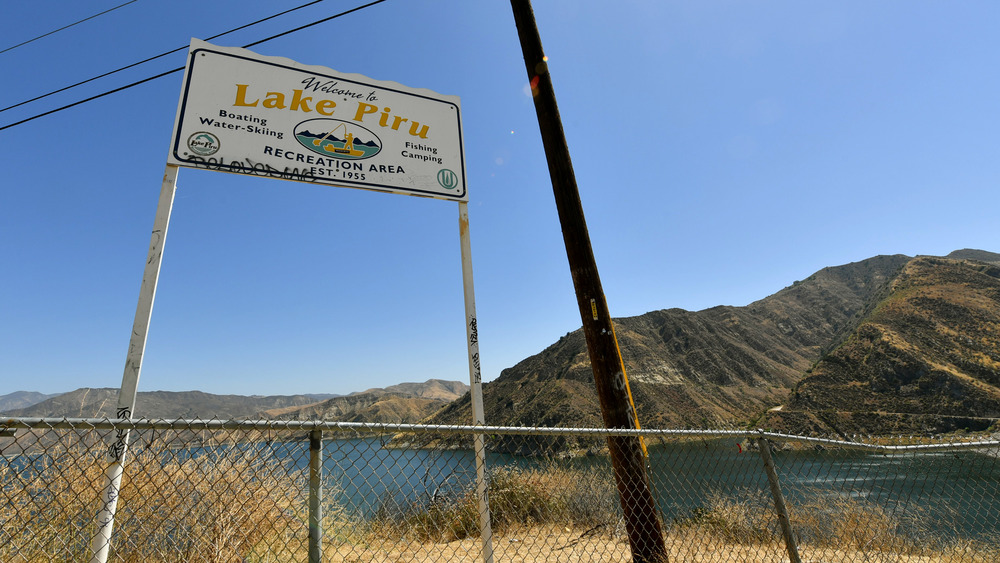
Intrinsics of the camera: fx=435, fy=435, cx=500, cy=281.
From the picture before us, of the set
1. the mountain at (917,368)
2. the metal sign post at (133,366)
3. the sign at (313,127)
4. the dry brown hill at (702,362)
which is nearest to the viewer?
the metal sign post at (133,366)

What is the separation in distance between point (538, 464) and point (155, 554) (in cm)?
629

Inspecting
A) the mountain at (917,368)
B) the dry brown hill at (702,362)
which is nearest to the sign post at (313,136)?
the dry brown hill at (702,362)

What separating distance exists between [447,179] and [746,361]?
120656 millimetres

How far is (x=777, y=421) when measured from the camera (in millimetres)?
61469

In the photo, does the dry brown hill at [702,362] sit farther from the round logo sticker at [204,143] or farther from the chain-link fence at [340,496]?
the round logo sticker at [204,143]

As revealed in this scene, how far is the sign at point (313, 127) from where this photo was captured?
3.53 m

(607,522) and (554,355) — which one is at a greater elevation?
(554,355)

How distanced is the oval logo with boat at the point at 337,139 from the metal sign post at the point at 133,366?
3.38 ft

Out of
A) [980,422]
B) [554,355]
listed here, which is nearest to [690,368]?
[554,355]

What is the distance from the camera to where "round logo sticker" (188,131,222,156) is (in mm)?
3406

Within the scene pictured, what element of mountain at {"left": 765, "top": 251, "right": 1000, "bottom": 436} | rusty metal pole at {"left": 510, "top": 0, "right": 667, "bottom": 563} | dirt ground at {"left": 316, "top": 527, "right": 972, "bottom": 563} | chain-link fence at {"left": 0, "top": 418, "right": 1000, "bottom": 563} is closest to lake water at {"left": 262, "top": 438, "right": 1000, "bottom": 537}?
chain-link fence at {"left": 0, "top": 418, "right": 1000, "bottom": 563}

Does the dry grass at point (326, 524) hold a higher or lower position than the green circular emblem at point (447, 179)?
lower

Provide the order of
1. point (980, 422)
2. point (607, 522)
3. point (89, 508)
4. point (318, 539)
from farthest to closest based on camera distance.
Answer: point (980, 422), point (607, 522), point (89, 508), point (318, 539)

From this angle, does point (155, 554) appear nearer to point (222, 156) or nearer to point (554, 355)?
point (222, 156)
